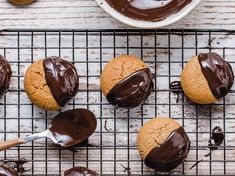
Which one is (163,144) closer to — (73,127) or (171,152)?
(171,152)

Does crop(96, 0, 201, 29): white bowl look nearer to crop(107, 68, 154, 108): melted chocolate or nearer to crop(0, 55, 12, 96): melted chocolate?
crop(107, 68, 154, 108): melted chocolate

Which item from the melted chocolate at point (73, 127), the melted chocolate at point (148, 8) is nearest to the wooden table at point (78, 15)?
the melted chocolate at point (148, 8)

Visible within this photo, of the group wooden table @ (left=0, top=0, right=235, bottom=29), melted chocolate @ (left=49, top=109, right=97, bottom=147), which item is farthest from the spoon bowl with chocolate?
wooden table @ (left=0, top=0, right=235, bottom=29)

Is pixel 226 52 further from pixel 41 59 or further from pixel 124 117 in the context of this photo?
pixel 41 59

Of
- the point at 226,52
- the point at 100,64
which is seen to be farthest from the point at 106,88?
the point at 226,52

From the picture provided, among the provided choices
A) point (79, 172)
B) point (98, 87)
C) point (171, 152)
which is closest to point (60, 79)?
point (98, 87)

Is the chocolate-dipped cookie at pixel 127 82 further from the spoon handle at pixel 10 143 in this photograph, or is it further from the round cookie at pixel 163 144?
the spoon handle at pixel 10 143
